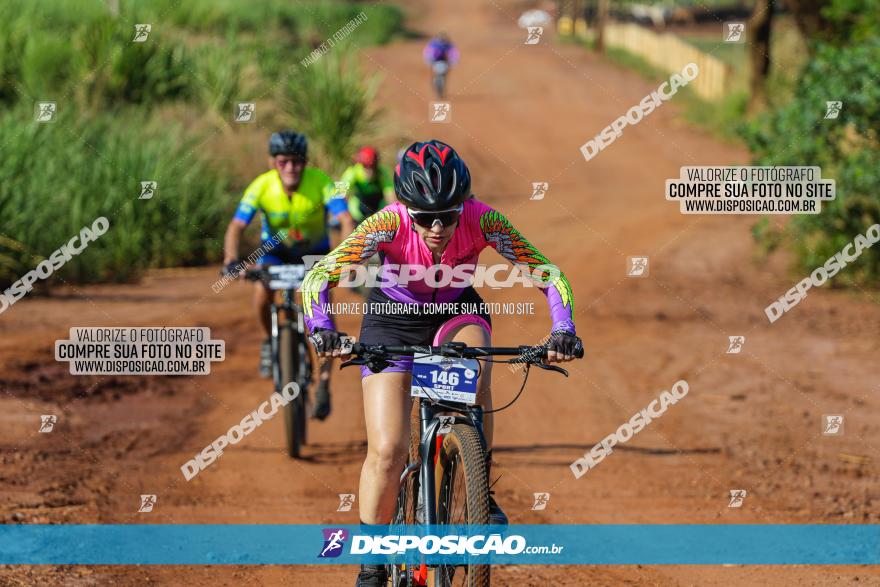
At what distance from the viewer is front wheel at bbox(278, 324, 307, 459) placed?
8.85 metres

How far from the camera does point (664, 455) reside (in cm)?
938

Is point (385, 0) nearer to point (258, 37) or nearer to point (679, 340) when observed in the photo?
point (258, 37)

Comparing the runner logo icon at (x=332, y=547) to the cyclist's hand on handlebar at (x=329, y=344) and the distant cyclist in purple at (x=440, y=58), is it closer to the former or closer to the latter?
the cyclist's hand on handlebar at (x=329, y=344)

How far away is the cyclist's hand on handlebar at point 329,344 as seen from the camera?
16.4 feet

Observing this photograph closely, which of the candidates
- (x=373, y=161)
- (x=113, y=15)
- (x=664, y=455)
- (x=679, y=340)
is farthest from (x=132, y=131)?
(x=664, y=455)

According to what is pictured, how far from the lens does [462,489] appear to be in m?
4.86

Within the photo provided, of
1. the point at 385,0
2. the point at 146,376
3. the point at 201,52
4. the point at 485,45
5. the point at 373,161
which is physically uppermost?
the point at 385,0

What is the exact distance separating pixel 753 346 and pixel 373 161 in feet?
17.2

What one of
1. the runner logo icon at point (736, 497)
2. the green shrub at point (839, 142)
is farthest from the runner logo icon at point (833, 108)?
the runner logo icon at point (736, 497)

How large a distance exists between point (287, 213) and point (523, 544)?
4234 millimetres

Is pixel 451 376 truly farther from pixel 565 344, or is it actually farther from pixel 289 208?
pixel 289 208

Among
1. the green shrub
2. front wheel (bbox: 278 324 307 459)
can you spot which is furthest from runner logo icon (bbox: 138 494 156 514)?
the green shrub

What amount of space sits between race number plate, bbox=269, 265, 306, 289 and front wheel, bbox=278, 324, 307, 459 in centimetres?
36

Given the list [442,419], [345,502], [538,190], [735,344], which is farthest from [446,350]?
[538,190]
